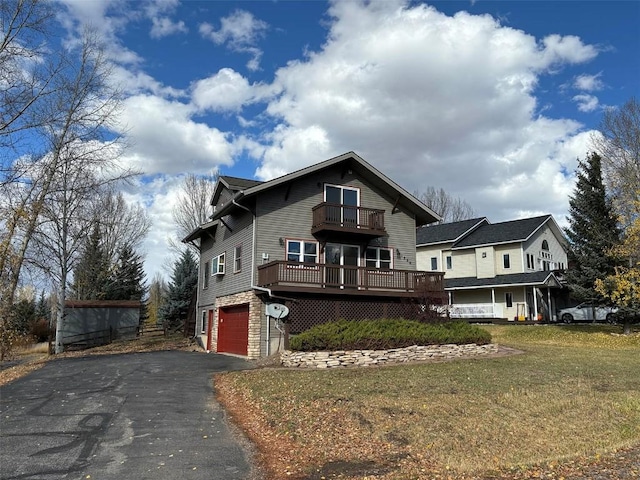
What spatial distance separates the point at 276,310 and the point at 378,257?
6.77 metres

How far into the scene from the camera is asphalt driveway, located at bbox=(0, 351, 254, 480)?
21.5 ft

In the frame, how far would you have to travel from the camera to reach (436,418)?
8.75 metres

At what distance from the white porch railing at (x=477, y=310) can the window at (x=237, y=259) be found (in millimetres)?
17830

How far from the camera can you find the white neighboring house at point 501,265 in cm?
3431

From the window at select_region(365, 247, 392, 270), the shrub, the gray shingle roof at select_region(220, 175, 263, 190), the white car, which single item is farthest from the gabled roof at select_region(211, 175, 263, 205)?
the white car

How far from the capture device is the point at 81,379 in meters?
14.1

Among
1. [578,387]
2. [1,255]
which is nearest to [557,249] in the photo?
[578,387]

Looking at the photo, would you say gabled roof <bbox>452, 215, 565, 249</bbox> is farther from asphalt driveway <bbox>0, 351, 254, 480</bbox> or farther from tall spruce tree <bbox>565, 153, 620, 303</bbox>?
asphalt driveway <bbox>0, 351, 254, 480</bbox>

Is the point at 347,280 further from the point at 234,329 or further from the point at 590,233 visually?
the point at 590,233

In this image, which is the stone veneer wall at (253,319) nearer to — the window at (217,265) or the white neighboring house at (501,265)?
the window at (217,265)

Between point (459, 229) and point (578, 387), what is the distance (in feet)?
96.2

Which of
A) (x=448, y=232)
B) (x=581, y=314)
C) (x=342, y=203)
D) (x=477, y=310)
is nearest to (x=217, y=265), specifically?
(x=342, y=203)

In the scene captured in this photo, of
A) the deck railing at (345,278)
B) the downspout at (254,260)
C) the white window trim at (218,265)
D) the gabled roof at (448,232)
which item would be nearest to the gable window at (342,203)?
the deck railing at (345,278)

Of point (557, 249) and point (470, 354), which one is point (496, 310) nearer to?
point (557, 249)
